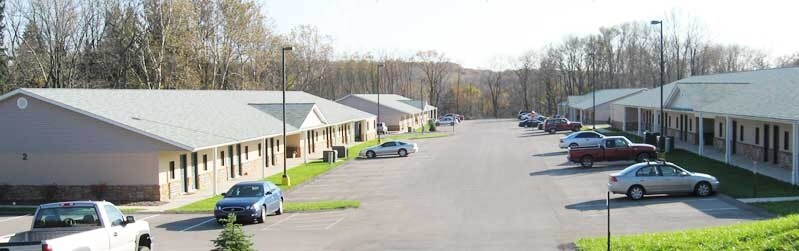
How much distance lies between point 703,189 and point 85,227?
68.9ft

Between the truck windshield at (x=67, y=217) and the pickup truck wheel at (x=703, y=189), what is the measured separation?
2059cm

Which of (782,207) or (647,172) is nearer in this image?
(782,207)

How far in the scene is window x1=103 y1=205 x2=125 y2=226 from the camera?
15625mm

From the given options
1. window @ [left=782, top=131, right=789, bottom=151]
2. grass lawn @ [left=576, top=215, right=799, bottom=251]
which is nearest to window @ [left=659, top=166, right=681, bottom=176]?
window @ [left=782, top=131, right=789, bottom=151]

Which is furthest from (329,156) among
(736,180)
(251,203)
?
(736,180)

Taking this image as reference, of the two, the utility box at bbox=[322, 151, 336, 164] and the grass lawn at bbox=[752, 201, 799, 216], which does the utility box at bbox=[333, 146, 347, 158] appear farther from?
the grass lawn at bbox=[752, 201, 799, 216]

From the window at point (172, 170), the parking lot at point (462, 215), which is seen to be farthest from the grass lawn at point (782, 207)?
the window at point (172, 170)

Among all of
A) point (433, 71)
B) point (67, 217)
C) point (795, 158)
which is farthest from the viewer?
point (433, 71)

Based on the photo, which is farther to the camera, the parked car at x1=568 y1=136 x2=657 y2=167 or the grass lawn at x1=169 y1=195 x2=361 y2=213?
the parked car at x1=568 y1=136 x2=657 y2=167

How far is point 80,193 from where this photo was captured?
33.1m

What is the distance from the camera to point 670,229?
21.2 m

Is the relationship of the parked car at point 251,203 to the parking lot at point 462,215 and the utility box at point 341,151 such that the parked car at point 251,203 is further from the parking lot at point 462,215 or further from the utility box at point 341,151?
the utility box at point 341,151

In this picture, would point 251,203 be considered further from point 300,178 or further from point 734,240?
point 734,240

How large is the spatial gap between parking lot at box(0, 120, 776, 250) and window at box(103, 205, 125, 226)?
17.7ft
